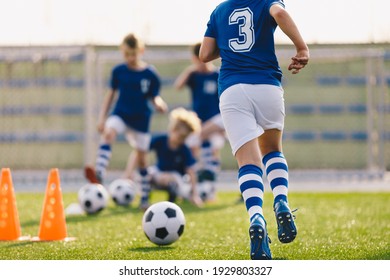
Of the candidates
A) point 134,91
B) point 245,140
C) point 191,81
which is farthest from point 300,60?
point 191,81

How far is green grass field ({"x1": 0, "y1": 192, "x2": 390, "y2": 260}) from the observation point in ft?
14.7

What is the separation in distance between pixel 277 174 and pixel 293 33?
83 cm

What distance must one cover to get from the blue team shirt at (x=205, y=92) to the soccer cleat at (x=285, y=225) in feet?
17.3

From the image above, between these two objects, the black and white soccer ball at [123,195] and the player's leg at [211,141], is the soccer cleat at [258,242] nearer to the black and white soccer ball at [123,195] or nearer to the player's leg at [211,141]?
the black and white soccer ball at [123,195]

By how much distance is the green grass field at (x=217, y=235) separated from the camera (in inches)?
177

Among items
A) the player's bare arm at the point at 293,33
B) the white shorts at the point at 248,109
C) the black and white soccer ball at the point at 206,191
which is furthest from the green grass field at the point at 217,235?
the player's bare arm at the point at 293,33

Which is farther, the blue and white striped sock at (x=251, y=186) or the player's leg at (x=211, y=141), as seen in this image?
the player's leg at (x=211, y=141)

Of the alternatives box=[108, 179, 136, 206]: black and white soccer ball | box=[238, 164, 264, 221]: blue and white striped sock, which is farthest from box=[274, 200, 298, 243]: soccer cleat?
box=[108, 179, 136, 206]: black and white soccer ball

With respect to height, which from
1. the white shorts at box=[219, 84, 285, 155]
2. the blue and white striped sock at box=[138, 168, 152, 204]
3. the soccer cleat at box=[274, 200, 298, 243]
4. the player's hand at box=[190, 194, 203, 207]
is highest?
the white shorts at box=[219, 84, 285, 155]

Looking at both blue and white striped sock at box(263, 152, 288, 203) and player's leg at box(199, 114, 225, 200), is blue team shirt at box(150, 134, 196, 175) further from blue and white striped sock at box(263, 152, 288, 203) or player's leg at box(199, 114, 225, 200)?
blue and white striped sock at box(263, 152, 288, 203)

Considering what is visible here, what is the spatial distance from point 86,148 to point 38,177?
1.31 m

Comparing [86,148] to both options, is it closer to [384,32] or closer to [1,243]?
[384,32]

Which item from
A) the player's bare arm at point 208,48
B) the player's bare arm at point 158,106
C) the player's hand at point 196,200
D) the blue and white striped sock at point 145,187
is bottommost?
the player's hand at point 196,200

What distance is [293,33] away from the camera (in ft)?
13.1
